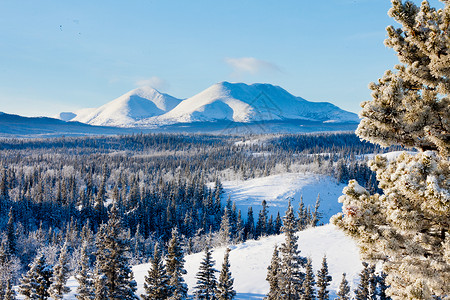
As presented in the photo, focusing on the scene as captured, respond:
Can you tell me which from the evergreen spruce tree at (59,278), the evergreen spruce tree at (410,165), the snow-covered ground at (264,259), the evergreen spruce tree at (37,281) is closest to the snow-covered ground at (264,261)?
the snow-covered ground at (264,259)

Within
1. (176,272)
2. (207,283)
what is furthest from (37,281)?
(207,283)

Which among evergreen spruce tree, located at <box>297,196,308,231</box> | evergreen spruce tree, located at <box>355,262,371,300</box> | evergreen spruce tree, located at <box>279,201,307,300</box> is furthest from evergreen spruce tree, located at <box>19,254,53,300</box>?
evergreen spruce tree, located at <box>297,196,308,231</box>

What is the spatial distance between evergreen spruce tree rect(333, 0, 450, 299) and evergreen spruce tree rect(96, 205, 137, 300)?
2318 centimetres

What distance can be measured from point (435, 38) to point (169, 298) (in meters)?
29.2

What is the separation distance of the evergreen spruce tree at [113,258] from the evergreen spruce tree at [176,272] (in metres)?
5.04

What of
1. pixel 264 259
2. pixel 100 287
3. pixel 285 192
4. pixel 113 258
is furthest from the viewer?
pixel 285 192

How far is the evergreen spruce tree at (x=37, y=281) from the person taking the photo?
91.8ft

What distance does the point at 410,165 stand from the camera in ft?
19.6

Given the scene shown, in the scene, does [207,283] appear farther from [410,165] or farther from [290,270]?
[410,165]

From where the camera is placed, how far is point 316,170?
7165 inches

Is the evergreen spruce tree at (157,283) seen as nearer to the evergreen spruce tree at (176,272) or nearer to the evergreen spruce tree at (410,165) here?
the evergreen spruce tree at (176,272)

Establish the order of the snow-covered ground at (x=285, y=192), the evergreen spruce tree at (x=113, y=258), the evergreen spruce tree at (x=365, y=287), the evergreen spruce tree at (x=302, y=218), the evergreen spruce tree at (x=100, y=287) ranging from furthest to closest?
the snow-covered ground at (x=285, y=192), the evergreen spruce tree at (x=302, y=218), the evergreen spruce tree at (x=365, y=287), the evergreen spruce tree at (x=113, y=258), the evergreen spruce tree at (x=100, y=287)

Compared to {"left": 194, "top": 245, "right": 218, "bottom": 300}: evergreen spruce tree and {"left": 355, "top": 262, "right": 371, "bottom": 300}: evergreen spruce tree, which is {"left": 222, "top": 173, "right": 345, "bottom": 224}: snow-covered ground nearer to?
{"left": 355, "top": 262, "right": 371, "bottom": 300}: evergreen spruce tree

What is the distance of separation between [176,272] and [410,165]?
1161 inches
